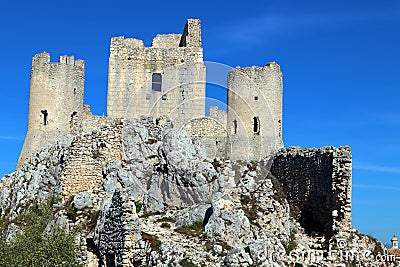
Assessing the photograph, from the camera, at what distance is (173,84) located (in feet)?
104

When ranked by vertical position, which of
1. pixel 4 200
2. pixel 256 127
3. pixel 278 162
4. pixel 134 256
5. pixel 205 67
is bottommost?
pixel 134 256

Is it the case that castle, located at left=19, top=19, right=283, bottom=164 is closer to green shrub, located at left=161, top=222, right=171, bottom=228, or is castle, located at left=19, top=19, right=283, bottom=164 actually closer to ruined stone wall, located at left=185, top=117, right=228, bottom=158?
ruined stone wall, located at left=185, top=117, right=228, bottom=158

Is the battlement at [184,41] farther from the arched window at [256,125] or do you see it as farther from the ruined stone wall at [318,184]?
the ruined stone wall at [318,184]

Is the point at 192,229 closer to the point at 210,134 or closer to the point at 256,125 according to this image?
the point at 210,134

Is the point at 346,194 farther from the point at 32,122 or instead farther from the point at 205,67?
the point at 32,122

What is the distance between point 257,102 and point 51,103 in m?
12.3

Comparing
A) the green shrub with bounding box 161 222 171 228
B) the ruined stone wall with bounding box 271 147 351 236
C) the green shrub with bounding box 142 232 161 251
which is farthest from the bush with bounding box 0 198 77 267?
the ruined stone wall with bounding box 271 147 351 236

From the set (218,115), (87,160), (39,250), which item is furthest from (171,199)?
(218,115)

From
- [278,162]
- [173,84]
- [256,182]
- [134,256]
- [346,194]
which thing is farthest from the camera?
[173,84]

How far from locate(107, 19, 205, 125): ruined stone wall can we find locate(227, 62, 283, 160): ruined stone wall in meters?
3.83

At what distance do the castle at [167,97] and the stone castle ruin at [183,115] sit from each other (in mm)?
53

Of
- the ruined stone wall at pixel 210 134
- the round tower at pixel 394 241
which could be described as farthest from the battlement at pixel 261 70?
the round tower at pixel 394 241

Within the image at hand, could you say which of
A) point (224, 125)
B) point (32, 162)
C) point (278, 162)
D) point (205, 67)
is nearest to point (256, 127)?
point (224, 125)

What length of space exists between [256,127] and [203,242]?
15.8 m
